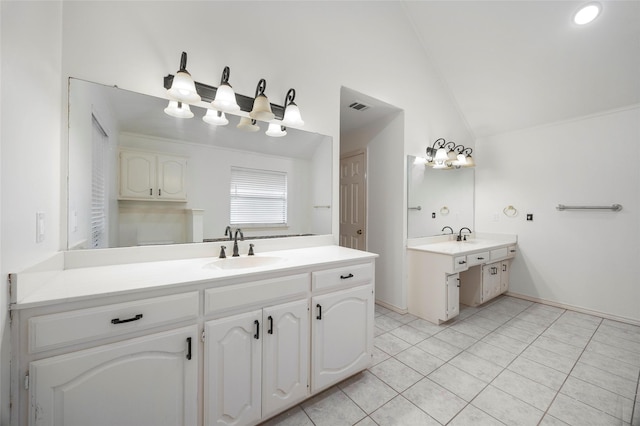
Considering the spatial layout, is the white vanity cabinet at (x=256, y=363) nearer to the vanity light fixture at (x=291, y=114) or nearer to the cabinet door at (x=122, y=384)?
the cabinet door at (x=122, y=384)

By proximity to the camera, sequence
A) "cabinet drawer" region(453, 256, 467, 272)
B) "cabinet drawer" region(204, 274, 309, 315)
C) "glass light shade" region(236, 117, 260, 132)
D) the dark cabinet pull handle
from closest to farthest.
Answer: the dark cabinet pull handle < "cabinet drawer" region(204, 274, 309, 315) < "glass light shade" region(236, 117, 260, 132) < "cabinet drawer" region(453, 256, 467, 272)

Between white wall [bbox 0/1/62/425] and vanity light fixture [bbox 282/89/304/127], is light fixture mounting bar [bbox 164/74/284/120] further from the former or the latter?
white wall [bbox 0/1/62/425]

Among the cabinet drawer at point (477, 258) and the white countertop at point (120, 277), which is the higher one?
the white countertop at point (120, 277)

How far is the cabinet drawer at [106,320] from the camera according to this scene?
0.84m

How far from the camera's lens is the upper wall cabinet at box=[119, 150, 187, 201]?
143 centimetres

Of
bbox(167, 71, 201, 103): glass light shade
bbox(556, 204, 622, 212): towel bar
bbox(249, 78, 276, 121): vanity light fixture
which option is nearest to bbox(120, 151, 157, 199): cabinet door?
bbox(167, 71, 201, 103): glass light shade

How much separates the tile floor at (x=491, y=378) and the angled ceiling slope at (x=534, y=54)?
7.99 ft

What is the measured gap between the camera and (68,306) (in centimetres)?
87

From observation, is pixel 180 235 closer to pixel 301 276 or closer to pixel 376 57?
pixel 301 276

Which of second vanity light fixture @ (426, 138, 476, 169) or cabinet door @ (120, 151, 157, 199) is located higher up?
second vanity light fixture @ (426, 138, 476, 169)

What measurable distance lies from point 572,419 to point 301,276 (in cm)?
176

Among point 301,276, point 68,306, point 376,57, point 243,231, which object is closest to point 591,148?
point 376,57

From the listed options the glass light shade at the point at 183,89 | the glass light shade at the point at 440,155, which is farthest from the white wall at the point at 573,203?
the glass light shade at the point at 183,89

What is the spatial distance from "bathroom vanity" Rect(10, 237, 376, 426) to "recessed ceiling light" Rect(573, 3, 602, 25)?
2.74 m
